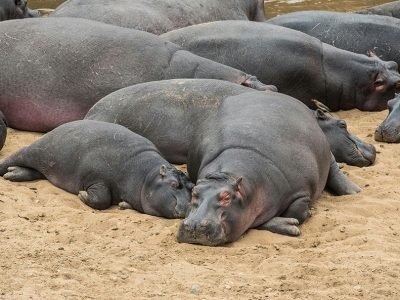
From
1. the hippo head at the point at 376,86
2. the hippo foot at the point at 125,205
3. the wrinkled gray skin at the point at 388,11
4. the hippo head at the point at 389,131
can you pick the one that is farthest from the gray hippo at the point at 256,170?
the wrinkled gray skin at the point at 388,11

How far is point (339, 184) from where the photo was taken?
24.2 feet

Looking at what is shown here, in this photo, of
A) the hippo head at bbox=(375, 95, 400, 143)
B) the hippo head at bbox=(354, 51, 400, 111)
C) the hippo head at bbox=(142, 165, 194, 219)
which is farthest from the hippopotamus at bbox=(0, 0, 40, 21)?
the hippo head at bbox=(142, 165, 194, 219)

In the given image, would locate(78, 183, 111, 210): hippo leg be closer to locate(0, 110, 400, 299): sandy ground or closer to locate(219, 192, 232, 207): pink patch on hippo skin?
locate(0, 110, 400, 299): sandy ground

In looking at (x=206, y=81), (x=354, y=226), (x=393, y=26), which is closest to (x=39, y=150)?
(x=206, y=81)

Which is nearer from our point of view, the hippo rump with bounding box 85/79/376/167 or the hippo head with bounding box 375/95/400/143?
the hippo rump with bounding box 85/79/376/167

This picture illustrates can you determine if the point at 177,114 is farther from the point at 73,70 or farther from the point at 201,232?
the point at 201,232

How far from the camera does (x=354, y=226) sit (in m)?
6.43

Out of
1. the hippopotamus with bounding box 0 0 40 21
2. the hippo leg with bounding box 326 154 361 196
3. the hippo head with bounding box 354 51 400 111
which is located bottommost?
the hippo head with bounding box 354 51 400 111

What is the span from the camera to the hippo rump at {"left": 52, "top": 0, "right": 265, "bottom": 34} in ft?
34.8

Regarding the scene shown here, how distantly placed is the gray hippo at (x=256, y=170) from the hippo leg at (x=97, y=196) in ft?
1.99

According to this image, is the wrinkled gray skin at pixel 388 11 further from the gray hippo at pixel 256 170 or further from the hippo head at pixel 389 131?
the gray hippo at pixel 256 170

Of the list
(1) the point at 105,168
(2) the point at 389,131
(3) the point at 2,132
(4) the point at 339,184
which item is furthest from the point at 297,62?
(1) the point at 105,168

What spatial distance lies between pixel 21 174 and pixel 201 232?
6.18 ft

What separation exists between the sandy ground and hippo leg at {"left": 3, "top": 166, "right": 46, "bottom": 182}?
3.9 inches
